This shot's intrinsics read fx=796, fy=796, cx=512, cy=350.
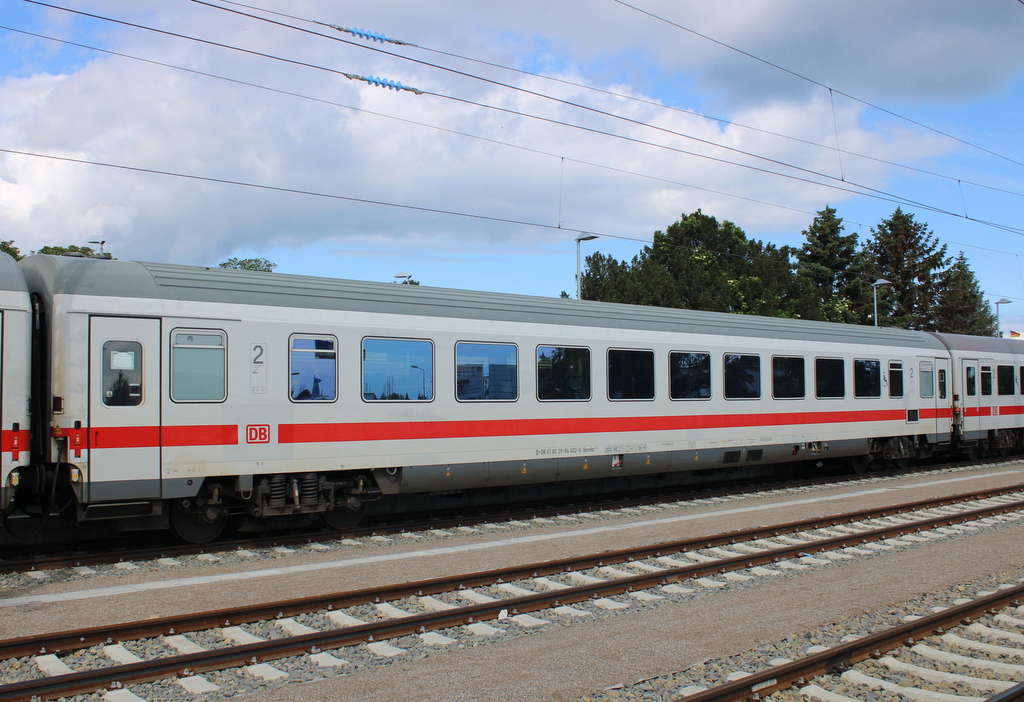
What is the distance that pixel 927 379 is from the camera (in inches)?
793

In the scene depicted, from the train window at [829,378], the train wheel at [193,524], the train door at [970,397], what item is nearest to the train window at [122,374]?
the train wheel at [193,524]

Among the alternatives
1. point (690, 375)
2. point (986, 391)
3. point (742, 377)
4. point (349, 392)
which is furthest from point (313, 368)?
point (986, 391)

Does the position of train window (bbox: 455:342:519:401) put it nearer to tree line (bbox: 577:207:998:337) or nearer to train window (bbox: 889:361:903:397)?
train window (bbox: 889:361:903:397)

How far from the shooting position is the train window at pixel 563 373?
13.0 metres

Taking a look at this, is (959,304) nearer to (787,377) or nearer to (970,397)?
(970,397)

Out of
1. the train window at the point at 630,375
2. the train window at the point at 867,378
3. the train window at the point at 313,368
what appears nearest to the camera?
the train window at the point at 313,368

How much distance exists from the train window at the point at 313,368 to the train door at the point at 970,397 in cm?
1774

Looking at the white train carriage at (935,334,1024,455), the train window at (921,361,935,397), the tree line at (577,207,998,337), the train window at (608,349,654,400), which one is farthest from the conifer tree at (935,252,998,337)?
the train window at (608,349,654,400)

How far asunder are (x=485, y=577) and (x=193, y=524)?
14.4ft

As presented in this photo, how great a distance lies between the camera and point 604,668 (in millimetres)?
6129

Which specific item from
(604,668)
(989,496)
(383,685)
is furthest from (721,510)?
(383,685)

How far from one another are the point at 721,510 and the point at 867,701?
8.49m

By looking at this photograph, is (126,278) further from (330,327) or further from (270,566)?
(270,566)

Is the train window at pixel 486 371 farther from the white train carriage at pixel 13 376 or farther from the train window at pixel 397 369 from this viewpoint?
the white train carriage at pixel 13 376
